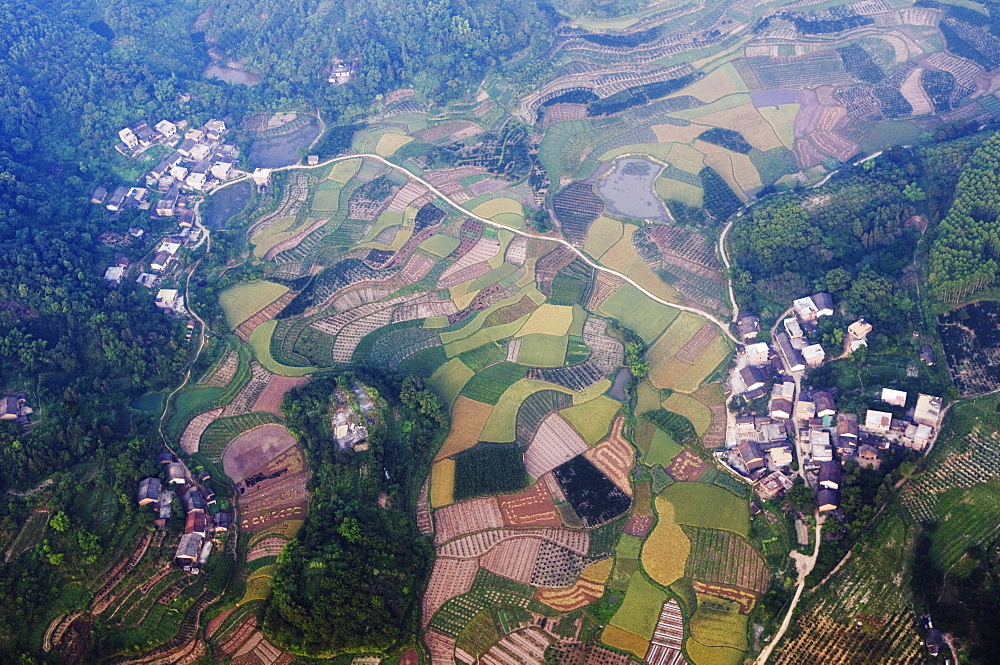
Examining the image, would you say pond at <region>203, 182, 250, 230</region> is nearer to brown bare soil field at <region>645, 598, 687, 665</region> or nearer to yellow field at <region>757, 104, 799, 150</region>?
yellow field at <region>757, 104, 799, 150</region>

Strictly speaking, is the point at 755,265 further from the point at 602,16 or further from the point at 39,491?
the point at 39,491

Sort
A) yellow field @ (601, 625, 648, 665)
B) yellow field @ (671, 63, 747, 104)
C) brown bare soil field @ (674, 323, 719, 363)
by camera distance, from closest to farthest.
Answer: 1. yellow field @ (601, 625, 648, 665)
2. brown bare soil field @ (674, 323, 719, 363)
3. yellow field @ (671, 63, 747, 104)

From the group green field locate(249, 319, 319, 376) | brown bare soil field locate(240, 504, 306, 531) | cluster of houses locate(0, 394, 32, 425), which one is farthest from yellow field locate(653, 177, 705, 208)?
cluster of houses locate(0, 394, 32, 425)

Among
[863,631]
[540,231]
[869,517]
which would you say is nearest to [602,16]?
[540,231]

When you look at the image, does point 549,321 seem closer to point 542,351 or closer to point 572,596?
point 542,351

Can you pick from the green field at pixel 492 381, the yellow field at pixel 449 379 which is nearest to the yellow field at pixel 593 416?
the green field at pixel 492 381

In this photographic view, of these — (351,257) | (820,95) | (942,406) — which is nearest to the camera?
(942,406)

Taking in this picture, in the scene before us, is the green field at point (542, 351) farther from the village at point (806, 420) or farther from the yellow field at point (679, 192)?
the yellow field at point (679, 192)
